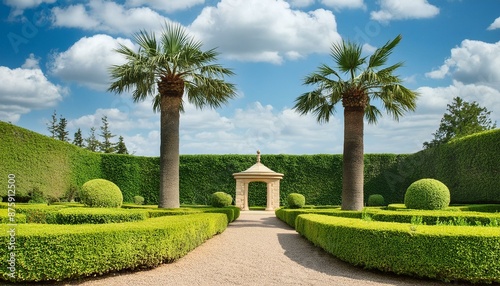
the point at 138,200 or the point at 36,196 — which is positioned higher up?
the point at 36,196

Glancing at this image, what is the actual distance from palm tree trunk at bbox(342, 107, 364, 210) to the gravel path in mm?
5056

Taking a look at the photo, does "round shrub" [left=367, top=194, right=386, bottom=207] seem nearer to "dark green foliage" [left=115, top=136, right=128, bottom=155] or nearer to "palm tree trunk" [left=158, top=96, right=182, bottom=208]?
"palm tree trunk" [left=158, top=96, right=182, bottom=208]

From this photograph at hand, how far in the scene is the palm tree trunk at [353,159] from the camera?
15.6 meters

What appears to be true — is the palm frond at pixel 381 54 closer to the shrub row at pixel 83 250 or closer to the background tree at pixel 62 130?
the shrub row at pixel 83 250

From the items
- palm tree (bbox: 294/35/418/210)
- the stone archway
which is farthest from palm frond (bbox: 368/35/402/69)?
the stone archway

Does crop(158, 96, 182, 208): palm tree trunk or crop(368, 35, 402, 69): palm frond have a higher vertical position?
crop(368, 35, 402, 69): palm frond

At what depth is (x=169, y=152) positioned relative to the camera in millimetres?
16266

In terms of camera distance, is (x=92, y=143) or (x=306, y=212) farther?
(x=92, y=143)

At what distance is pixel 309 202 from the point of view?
92.1 feet

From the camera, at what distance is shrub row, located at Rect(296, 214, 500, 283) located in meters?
7.08

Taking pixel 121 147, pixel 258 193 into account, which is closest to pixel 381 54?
pixel 258 193

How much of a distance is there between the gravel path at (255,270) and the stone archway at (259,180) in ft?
49.3

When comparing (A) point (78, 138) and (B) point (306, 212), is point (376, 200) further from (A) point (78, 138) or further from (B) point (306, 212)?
(A) point (78, 138)

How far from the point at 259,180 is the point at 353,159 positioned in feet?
36.9
